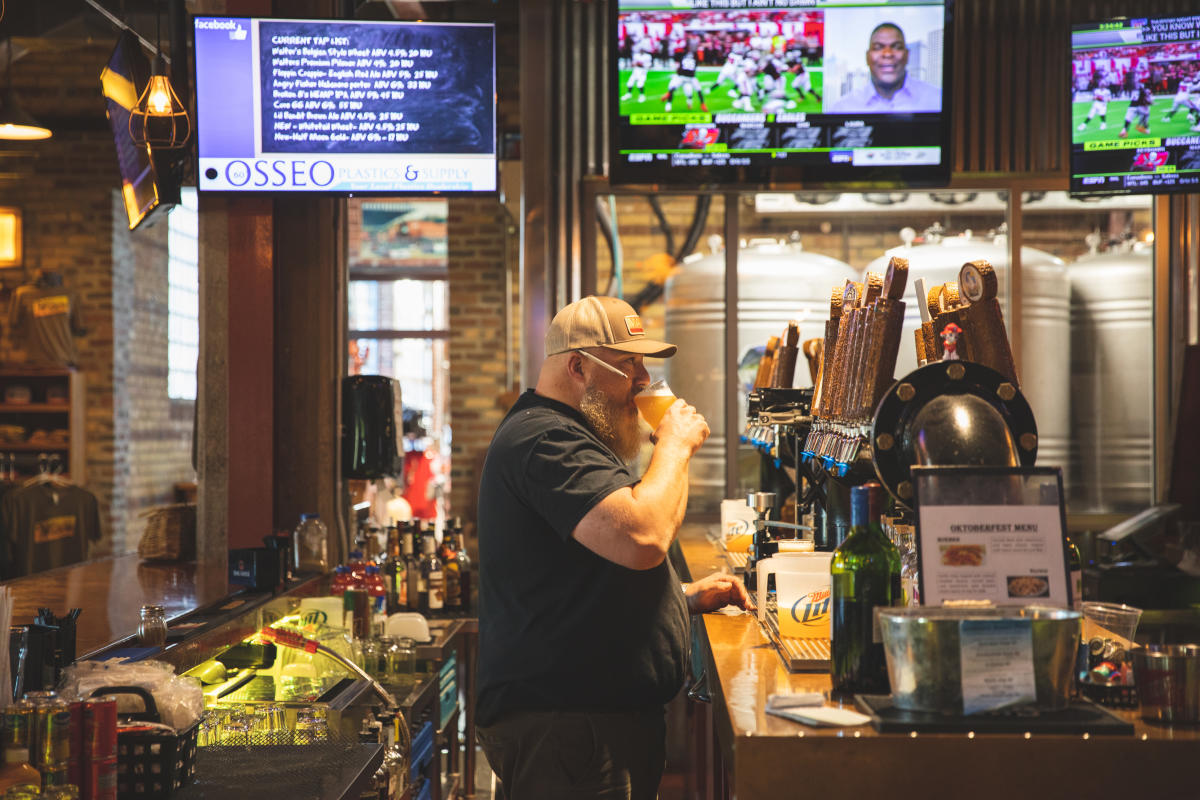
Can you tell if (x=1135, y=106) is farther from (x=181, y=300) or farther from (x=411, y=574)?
(x=181, y=300)

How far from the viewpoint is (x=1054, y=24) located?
217 inches

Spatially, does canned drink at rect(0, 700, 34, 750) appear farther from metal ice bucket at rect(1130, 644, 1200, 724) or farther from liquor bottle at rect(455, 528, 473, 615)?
liquor bottle at rect(455, 528, 473, 615)

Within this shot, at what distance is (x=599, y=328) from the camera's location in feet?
8.10

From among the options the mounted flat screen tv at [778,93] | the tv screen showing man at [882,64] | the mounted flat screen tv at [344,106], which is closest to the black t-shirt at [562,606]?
the mounted flat screen tv at [344,106]

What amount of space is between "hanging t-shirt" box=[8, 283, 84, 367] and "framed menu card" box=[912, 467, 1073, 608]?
8731mm

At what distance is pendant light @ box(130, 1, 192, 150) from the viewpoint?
3902 mm

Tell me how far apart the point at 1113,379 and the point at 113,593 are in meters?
4.69

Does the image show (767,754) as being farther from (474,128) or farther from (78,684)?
(474,128)

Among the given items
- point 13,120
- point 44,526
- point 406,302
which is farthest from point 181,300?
point 13,120

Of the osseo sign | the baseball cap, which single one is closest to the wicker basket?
the osseo sign

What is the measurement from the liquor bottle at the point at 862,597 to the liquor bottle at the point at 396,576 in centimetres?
317

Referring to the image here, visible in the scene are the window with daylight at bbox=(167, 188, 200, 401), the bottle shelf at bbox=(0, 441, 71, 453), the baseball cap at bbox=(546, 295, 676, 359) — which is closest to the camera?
the baseball cap at bbox=(546, 295, 676, 359)

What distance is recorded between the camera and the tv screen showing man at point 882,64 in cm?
444

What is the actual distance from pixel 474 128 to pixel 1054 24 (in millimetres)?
3090
